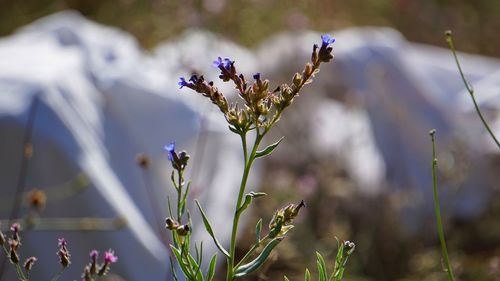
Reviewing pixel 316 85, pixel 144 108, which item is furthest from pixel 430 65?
pixel 144 108

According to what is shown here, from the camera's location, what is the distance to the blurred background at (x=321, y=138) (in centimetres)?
219

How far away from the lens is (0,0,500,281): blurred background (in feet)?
7.18

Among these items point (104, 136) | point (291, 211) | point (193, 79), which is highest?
point (193, 79)

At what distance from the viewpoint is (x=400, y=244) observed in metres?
2.71

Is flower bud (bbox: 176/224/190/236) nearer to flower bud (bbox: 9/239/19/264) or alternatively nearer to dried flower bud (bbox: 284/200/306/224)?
dried flower bud (bbox: 284/200/306/224)

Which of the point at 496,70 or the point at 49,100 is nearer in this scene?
the point at 49,100

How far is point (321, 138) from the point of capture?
122 inches

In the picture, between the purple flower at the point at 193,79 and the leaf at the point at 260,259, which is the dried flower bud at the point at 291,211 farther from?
the purple flower at the point at 193,79

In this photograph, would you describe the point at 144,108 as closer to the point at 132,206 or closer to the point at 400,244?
the point at 132,206

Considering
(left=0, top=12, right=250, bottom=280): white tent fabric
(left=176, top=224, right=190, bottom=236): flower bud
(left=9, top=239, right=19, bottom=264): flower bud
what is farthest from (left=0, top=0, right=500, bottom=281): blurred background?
(left=176, top=224, right=190, bottom=236): flower bud

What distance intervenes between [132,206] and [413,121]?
1.38 metres

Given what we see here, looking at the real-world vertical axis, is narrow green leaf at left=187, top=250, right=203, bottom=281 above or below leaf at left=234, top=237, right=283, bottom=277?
below

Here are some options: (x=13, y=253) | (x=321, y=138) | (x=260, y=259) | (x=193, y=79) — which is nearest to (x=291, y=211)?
(x=260, y=259)

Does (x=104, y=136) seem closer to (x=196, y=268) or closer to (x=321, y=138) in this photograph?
(x=321, y=138)
